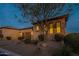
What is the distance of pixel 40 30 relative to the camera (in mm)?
1881

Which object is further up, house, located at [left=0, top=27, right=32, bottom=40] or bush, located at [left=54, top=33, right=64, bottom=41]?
house, located at [left=0, top=27, right=32, bottom=40]

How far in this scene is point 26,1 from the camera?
1.88 metres

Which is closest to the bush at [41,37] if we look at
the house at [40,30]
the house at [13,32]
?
the house at [40,30]

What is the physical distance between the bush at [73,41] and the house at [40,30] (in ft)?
0.28

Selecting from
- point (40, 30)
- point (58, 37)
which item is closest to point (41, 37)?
point (40, 30)

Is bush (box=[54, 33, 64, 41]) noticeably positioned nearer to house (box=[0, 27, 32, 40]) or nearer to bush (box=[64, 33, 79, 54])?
bush (box=[64, 33, 79, 54])

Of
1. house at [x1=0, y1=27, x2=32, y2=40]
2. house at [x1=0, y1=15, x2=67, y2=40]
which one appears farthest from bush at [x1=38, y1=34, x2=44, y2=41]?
house at [x1=0, y1=27, x2=32, y2=40]

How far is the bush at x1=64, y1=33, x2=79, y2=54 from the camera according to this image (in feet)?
6.02

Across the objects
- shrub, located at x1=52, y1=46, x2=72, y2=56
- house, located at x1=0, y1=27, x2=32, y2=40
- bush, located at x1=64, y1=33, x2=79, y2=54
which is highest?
house, located at x1=0, y1=27, x2=32, y2=40

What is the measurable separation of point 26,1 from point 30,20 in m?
0.24

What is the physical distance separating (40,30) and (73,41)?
1.40 ft

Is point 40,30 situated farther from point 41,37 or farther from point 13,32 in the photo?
point 13,32

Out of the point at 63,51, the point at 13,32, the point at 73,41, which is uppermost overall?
the point at 13,32

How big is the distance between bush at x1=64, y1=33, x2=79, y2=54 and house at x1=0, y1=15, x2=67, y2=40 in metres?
0.09
